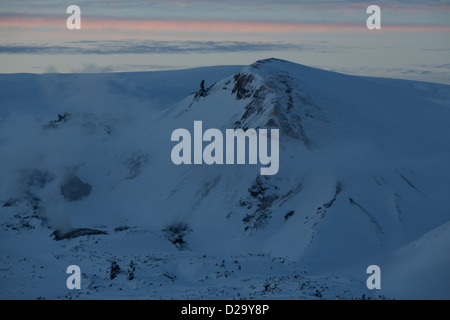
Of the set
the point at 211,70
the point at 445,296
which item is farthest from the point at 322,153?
the point at 211,70

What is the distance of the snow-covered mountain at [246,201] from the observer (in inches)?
1331

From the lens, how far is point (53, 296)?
29.9 metres

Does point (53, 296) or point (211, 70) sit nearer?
point (53, 296)

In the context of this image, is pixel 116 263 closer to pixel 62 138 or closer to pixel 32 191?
pixel 32 191

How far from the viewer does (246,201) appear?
168 feet

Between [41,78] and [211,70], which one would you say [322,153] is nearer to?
[211,70]

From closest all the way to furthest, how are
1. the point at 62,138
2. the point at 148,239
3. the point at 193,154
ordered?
the point at 148,239, the point at 193,154, the point at 62,138

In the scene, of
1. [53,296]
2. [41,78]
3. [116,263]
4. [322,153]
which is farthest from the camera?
[41,78]

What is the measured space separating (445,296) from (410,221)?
1564 cm

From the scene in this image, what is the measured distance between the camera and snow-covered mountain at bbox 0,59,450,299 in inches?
1331
